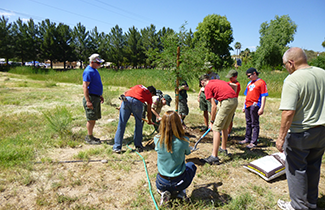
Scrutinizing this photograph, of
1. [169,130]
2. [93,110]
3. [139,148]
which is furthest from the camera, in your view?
[93,110]

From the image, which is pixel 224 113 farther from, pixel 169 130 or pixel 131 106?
pixel 131 106

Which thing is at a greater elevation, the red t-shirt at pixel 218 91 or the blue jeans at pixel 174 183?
the red t-shirt at pixel 218 91

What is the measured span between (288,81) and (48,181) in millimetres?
3693

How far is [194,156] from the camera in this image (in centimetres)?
395

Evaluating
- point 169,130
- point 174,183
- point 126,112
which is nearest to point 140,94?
point 126,112

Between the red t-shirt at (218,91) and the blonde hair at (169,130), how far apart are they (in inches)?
59.3

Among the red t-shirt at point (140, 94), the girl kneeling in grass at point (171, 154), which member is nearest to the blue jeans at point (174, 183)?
the girl kneeling in grass at point (171, 154)

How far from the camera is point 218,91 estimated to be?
3.71m

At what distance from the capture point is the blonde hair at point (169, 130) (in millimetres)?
2400

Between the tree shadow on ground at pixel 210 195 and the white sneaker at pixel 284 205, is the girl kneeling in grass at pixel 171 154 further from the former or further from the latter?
Answer: the white sneaker at pixel 284 205

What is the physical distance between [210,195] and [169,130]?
1.28 m

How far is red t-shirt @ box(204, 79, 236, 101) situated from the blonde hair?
151 centimetres

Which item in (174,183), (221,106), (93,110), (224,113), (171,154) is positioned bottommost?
(174,183)

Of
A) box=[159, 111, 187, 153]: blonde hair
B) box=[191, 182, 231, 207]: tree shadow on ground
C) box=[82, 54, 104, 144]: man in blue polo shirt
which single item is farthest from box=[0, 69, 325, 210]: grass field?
box=[159, 111, 187, 153]: blonde hair
